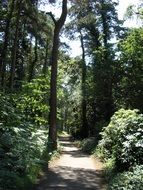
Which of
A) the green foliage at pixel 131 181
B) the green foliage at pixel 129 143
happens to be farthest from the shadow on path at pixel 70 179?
the green foliage at pixel 131 181

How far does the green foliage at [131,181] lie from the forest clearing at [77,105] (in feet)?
0.09

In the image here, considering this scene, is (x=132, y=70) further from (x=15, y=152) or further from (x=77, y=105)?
(x=15, y=152)

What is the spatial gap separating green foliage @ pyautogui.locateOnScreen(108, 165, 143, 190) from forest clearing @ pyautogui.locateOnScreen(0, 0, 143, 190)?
0.03 m

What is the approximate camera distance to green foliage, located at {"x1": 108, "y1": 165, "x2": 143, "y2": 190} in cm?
1010

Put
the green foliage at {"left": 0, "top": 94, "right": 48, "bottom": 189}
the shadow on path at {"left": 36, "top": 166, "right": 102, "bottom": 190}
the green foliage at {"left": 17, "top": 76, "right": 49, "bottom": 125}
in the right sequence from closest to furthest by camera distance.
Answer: the green foliage at {"left": 0, "top": 94, "right": 48, "bottom": 189} → the shadow on path at {"left": 36, "top": 166, "right": 102, "bottom": 190} → the green foliage at {"left": 17, "top": 76, "right": 49, "bottom": 125}

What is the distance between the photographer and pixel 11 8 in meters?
28.7

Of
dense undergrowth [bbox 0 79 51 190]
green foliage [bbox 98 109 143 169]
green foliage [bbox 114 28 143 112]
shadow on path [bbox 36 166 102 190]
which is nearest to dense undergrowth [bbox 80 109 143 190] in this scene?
green foliage [bbox 98 109 143 169]

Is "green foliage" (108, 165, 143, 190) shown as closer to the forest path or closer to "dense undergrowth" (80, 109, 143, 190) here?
"dense undergrowth" (80, 109, 143, 190)

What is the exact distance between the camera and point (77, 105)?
43344mm

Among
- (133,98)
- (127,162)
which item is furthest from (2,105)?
(133,98)

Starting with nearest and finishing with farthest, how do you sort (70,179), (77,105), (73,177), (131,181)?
(131,181) < (70,179) < (73,177) < (77,105)

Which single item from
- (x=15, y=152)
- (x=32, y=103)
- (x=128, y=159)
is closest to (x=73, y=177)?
(x=128, y=159)

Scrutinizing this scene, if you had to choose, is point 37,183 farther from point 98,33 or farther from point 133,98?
point 98,33

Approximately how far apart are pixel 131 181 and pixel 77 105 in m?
32.7
